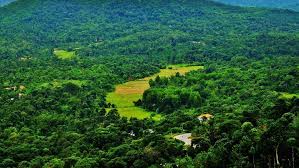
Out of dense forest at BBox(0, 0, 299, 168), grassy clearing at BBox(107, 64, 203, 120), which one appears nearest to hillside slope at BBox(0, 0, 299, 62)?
dense forest at BBox(0, 0, 299, 168)

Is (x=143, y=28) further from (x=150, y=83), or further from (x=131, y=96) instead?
(x=131, y=96)

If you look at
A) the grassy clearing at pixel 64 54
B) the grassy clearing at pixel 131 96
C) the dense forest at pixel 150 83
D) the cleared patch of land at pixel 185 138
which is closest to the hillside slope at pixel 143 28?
the dense forest at pixel 150 83

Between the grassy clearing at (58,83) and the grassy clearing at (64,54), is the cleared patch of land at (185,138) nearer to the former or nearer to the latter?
the grassy clearing at (58,83)

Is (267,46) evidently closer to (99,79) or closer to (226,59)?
(226,59)

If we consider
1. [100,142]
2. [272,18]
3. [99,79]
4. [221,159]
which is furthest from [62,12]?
[221,159]

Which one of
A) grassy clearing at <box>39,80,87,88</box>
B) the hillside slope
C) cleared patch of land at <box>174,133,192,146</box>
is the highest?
cleared patch of land at <box>174,133,192,146</box>

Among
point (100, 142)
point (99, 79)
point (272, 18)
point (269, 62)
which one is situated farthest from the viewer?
point (272, 18)

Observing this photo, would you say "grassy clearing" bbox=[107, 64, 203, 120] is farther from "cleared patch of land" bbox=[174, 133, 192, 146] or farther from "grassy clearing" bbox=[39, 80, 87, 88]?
"cleared patch of land" bbox=[174, 133, 192, 146]
